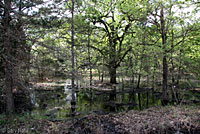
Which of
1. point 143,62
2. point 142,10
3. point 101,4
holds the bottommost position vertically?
point 143,62

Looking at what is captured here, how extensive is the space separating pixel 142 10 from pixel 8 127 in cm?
1058

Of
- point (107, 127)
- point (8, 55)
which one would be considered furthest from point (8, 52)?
point (107, 127)

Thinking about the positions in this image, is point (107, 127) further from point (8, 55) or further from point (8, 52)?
point (8, 52)

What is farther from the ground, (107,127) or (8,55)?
(8,55)

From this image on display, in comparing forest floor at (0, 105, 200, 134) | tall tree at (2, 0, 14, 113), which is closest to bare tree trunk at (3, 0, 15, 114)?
tall tree at (2, 0, 14, 113)

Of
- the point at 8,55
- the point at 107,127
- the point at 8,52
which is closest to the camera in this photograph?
the point at 107,127

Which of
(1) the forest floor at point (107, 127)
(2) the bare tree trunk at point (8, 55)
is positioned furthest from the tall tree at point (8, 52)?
(1) the forest floor at point (107, 127)

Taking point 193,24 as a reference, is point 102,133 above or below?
below

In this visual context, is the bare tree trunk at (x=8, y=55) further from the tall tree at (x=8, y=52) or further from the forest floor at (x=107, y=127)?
the forest floor at (x=107, y=127)

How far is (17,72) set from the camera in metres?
7.63

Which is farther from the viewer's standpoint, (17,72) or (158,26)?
(158,26)

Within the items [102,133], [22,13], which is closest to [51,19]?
[22,13]

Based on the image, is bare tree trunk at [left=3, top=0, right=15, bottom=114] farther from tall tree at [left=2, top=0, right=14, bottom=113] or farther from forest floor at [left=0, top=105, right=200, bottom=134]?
forest floor at [left=0, top=105, right=200, bottom=134]

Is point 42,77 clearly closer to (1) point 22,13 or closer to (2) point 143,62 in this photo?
(1) point 22,13
